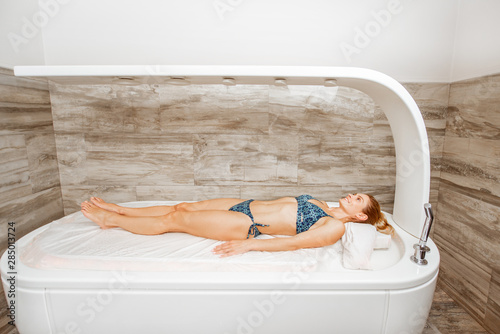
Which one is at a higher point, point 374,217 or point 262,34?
point 262,34

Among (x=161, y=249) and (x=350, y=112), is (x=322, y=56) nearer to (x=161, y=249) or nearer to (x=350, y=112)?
(x=350, y=112)

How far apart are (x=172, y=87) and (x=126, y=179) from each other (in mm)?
846

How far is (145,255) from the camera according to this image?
4.61ft

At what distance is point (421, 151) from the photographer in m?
1.48

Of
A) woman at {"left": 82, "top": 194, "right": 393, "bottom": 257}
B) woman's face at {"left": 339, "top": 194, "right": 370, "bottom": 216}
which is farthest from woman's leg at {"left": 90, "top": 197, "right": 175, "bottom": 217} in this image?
woman's face at {"left": 339, "top": 194, "right": 370, "bottom": 216}

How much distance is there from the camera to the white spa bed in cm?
123

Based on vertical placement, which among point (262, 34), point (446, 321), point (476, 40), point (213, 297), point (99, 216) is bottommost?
point (446, 321)

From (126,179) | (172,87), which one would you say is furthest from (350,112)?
(126,179)

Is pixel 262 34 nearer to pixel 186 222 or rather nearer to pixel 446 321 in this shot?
pixel 186 222

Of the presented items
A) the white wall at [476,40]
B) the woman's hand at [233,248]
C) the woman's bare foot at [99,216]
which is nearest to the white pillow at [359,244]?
the woman's hand at [233,248]

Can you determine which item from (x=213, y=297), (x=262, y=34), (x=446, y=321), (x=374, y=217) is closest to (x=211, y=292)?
(x=213, y=297)

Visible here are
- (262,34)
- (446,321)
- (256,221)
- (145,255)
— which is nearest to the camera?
(145,255)

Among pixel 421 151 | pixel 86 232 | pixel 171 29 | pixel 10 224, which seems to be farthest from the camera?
pixel 171 29

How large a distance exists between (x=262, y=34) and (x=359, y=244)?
1.62 metres
